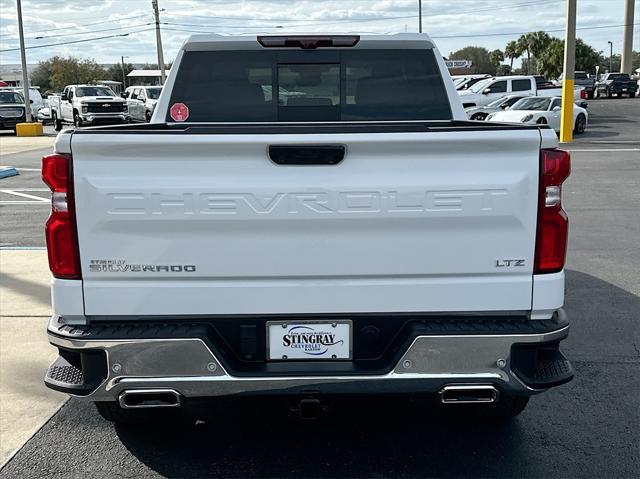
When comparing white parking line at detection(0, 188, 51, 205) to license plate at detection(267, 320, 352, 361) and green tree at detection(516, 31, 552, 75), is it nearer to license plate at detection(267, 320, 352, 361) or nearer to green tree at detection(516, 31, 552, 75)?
license plate at detection(267, 320, 352, 361)

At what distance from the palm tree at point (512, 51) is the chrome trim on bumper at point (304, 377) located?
11123 centimetres

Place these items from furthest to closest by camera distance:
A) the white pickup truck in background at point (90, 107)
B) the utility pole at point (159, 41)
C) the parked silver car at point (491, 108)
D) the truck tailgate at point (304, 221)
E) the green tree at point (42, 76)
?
the green tree at point (42, 76) < the utility pole at point (159, 41) < the white pickup truck in background at point (90, 107) < the parked silver car at point (491, 108) < the truck tailgate at point (304, 221)

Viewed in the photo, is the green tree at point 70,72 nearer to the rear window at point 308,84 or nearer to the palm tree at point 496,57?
the palm tree at point 496,57

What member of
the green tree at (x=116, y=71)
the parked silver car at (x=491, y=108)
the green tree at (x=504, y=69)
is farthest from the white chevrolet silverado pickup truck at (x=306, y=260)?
the green tree at (x=504, y=69)

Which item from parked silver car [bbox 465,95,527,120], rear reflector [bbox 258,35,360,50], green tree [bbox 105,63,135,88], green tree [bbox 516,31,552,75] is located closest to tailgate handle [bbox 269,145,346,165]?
rear reflector [bbox 258,35,360,50]

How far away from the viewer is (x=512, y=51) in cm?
10912

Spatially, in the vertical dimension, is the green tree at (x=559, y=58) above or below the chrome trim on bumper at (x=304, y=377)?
above

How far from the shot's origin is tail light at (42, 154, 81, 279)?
3.01m

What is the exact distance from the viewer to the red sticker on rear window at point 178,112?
490 cm

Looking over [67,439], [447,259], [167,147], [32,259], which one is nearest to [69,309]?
[167,147]

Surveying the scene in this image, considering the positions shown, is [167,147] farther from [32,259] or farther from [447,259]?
[32,259]

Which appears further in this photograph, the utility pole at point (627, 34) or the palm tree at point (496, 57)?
the palm tree at point (496, 57)

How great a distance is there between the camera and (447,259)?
306cm

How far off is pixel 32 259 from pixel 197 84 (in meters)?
4.09
